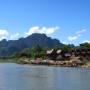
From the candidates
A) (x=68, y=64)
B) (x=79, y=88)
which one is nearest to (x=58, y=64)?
(x=68, y=64)

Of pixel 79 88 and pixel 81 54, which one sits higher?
pixel 81 54

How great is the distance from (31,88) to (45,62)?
137262mm

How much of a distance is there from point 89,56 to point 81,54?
5921mm

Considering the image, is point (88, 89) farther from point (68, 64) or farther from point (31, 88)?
point (68, 64)

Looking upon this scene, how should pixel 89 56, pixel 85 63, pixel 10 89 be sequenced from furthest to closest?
pixel 89 56 < pixel 85 63 < pixel 10 89

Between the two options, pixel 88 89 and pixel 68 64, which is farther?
pixel 68 64

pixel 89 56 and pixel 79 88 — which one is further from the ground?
pixel 89 56

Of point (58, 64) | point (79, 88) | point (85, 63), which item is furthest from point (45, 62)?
point (79, 88)

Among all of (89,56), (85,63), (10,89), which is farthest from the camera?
(89,56)

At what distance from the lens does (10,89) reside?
58562mm

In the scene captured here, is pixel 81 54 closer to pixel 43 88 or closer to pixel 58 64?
pixel 58 64

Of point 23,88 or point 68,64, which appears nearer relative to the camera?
point 23,88

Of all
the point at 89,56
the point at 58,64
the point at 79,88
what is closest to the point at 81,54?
the point at 89,56

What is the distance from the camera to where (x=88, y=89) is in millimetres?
60844
